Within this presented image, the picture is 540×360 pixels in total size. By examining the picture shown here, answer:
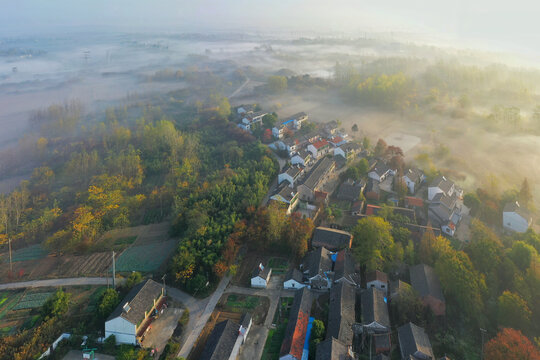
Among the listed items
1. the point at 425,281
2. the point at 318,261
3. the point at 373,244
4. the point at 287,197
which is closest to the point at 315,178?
the point at 287,197

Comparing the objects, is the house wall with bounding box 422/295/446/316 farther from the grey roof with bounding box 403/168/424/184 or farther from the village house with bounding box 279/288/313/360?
the grey roof with bounding box 403/168/424/184

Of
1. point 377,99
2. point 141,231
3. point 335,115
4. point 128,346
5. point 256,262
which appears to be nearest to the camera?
point 128,346

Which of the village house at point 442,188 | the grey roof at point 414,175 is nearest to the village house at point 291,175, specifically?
the grey roof at point 414,175

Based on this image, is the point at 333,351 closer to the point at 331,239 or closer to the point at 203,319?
the point at 203,319

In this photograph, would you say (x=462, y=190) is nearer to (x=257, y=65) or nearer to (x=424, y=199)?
(x=424, y=199)

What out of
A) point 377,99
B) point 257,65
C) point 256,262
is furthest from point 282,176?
point 257,65

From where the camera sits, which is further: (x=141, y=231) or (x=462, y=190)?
(x=462, y=190)

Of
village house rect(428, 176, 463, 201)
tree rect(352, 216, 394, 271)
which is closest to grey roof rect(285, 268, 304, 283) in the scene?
tree rect(352, 216, 394, 271)
